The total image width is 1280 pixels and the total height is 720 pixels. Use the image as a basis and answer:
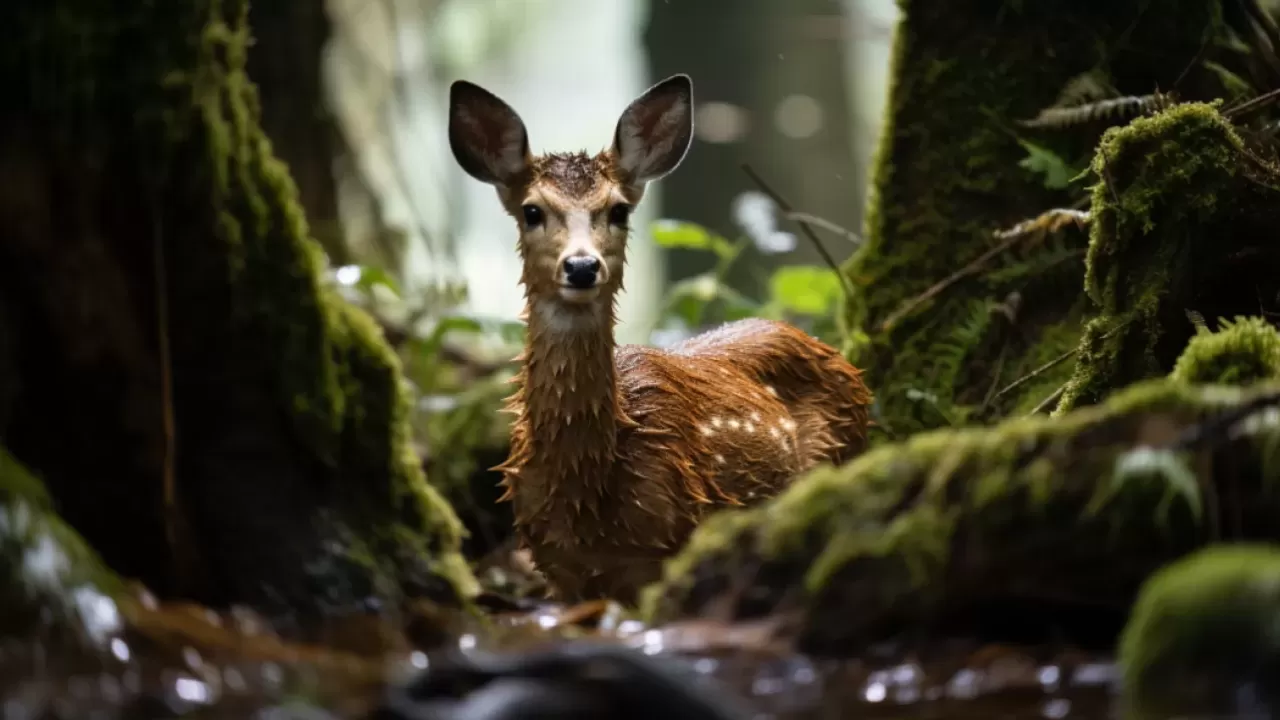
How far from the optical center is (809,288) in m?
7.61

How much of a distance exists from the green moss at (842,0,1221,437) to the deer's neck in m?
1.62

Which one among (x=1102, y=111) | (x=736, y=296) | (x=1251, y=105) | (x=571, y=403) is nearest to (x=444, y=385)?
(x=736, y=296)

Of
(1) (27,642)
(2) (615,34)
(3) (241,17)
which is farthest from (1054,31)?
(2) (615,34)

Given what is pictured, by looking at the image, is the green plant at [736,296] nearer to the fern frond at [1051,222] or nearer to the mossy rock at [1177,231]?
the fern frond at [1051,222]

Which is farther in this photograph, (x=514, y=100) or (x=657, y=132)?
(x=514, y=100)

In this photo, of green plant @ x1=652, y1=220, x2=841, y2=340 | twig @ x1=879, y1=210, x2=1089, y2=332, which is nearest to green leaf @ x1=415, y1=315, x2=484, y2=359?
green plant @ x1=652, y1=220, x2=841, y2=340

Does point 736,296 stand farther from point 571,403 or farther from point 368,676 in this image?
point 368,676

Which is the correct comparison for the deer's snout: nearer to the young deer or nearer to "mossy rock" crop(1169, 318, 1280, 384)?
the young deer

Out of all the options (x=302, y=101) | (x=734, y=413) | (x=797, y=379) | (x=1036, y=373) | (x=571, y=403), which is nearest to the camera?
(x=571, y=403)

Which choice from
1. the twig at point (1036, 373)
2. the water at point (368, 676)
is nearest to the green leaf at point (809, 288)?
the twig at point (1036, 373)

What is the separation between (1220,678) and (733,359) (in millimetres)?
3687

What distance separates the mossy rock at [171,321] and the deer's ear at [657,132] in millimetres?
1938

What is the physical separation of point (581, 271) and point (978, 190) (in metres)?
2.16

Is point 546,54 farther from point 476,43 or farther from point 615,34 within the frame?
point 476,43
